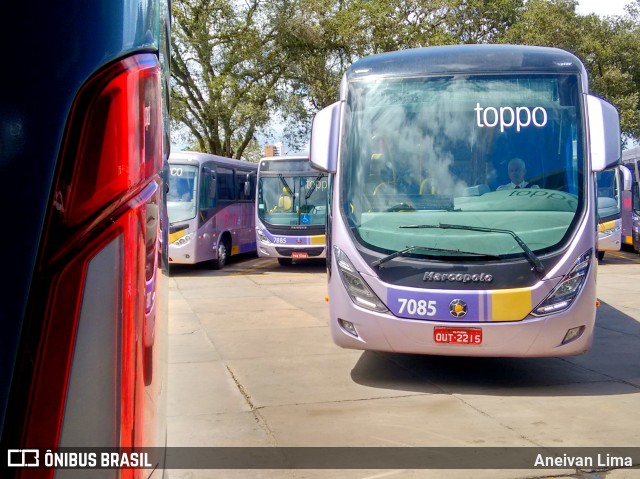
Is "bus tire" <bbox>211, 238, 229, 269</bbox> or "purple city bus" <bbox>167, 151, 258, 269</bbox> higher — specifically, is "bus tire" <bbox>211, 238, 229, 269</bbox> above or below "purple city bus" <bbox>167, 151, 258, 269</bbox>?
below

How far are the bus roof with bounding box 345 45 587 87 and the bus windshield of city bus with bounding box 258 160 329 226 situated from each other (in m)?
11.8

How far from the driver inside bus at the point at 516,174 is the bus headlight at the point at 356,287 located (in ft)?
4.68

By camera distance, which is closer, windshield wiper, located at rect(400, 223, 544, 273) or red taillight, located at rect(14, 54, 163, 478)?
red taillight, located at rect(14, 54, 163, 478)

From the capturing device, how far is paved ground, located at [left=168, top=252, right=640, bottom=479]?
521cm

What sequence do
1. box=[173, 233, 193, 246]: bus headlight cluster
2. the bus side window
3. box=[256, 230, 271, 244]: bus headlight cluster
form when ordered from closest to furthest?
1. box=[173, 233, 193, 246]: bus headlight cluster
2. box=[256, 230, 271, 244]: bus headlight cluster
3. the bus side window

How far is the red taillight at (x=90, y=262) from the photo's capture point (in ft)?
4.33

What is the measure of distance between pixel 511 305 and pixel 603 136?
170 cm

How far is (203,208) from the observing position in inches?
722

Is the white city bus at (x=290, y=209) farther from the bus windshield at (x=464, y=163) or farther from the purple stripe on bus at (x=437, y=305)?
the purple stripe on bus at (x=437, y=305)

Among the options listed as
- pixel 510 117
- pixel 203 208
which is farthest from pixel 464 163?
pixel 203 208

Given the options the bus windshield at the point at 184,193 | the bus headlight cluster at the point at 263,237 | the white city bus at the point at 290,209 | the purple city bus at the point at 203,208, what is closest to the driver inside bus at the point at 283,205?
the white city bus at the point at 290,209

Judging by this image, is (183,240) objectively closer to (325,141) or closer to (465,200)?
(325,141)

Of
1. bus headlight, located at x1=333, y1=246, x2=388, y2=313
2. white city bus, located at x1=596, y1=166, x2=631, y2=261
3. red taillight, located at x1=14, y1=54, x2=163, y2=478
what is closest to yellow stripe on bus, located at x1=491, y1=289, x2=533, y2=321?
bus headlight, located at x1=333, y1=246, x2=388, y2=313

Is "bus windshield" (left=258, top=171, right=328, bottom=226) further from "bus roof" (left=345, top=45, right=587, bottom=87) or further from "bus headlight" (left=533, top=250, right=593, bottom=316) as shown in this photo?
"bus headlight" (left=533, top=250, right=593, bottom=316)
